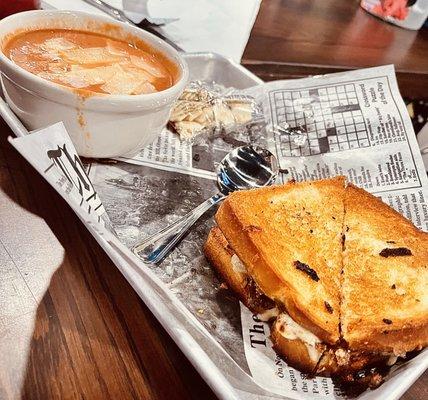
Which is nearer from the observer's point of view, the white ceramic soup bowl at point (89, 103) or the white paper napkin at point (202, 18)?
the white ceramic soup bowl at point (89, 103)

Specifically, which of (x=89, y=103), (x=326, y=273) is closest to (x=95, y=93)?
(x=89, y=103)

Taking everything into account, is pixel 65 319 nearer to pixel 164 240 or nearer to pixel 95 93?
pixel 164 240

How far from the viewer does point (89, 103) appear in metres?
0.87

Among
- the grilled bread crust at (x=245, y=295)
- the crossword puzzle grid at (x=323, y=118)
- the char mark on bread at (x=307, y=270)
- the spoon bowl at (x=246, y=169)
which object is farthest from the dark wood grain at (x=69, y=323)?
the crossword puzzle grid at (x=323, y=118)

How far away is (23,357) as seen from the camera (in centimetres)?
66

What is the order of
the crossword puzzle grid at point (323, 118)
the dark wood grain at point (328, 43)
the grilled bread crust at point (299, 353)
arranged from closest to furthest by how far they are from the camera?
the grilled bread crust at point (299, 353) → the crossword puzzle grid at point (323, 118) → the dark wood grain at point (328, 43)

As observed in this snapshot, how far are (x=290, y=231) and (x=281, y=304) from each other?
0.17 metres

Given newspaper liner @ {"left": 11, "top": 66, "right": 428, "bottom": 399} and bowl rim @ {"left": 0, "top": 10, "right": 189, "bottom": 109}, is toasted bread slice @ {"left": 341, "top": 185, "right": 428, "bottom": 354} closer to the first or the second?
newspaper liner @ {"left": 11, "top": 66, "right": 428, "bottom": 399}

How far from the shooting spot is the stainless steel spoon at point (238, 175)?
0.97 metres

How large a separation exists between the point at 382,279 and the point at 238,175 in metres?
0.40

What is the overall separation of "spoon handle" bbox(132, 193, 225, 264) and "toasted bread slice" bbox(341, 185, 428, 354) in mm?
295

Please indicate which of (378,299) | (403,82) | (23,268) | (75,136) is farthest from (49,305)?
(403,82)

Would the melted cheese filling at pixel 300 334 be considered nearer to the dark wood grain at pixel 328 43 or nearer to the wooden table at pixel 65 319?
the wooden table at pixel 65 319

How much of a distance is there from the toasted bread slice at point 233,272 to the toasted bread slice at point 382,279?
0.14m
